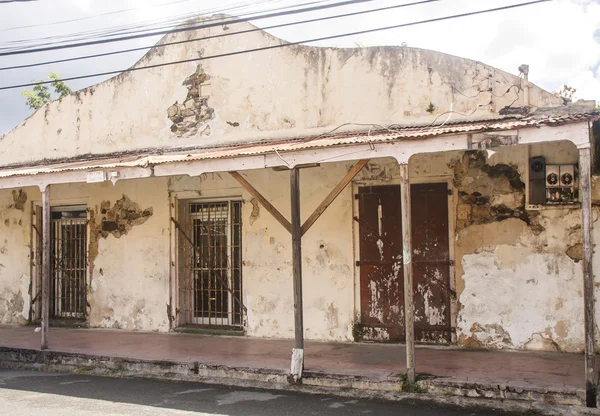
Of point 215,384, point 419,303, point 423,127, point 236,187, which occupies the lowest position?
point 215,384

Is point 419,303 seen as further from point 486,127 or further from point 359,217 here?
point 486,127

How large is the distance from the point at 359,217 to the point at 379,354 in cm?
204

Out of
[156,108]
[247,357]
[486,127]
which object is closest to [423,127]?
[486,127]

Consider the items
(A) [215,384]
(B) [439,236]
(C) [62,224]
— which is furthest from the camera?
(C) [62,224]

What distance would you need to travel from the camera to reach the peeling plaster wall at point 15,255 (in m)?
12.0

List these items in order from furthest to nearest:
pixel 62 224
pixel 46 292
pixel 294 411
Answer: pixel 62 224
pixel 46 292
pixel 294 411

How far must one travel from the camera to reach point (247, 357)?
812 cm

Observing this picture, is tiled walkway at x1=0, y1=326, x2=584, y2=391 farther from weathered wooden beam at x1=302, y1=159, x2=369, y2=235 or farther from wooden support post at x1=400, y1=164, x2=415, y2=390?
weathered wooden beam at x1=302, y1=159, x2=369, y2=235

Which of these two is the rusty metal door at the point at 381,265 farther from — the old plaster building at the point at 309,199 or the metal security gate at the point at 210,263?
the metal security gate at the point at 210,263

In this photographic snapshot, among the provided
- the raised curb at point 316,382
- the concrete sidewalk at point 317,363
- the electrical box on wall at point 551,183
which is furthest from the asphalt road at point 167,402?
the electrical box on wall at point 551,183

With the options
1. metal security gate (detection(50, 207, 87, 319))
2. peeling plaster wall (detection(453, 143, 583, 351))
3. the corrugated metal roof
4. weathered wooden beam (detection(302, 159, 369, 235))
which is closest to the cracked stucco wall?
peeling plaster wall (detection(453, 143, 583, 351))

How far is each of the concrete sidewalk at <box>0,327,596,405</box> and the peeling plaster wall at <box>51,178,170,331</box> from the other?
0.60 meters

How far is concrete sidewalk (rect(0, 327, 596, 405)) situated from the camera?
20.9 feet

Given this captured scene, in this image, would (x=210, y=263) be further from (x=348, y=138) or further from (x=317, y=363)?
(x=348, y=138)
